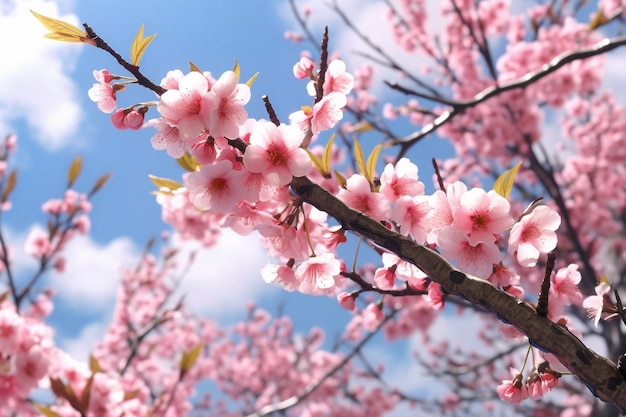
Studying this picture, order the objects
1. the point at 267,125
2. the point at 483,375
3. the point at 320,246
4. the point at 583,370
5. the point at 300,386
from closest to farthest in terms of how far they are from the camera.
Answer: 1. the point at 583,370
2. the point at 267,125
3. the point at 320,246
4. the point at 483,375
5. the point at 300,386

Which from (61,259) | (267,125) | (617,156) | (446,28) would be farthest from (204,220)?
(617,156)

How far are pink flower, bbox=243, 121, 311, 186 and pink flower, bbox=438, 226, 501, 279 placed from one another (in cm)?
31

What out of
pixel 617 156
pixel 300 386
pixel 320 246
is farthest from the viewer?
pixel 300 386

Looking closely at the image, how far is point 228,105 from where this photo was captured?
1058 mm

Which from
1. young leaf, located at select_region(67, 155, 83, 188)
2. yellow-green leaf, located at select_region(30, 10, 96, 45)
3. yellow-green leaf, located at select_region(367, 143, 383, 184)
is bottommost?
yellow-green leaf, located at select_region(367, 143, 383, 184)

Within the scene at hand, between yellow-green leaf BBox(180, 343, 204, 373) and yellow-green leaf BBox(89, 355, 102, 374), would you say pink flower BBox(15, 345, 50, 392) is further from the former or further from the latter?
yellow-green leaf BBox(180, 343, 204, 373)

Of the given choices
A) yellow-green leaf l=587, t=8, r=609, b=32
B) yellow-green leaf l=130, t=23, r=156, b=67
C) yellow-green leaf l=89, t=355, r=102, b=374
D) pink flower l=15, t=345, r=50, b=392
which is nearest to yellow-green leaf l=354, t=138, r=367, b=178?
yellow-green leaf l=130, t=23, r=156, b=67

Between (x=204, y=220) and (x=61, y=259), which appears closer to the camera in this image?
(x=204, y=220)

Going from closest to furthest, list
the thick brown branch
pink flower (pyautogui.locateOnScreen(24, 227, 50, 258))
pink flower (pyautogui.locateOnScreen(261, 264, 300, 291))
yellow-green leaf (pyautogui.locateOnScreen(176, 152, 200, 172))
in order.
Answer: the thick brown branch → pink flower (pyautogui.locateOnScreen(261, 264, 300, 291)) → yellow-green leaf (pyautogui.locateOnScreen(176, 152, 200, 172)) → pink flower (pyautogui.locateOnScreen(24, 227, 50, 258))

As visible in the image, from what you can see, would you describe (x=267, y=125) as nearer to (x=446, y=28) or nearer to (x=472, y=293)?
(x=472, y=293)

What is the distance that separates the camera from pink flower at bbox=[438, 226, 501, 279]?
42.1 inches

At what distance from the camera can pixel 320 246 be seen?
1.30m

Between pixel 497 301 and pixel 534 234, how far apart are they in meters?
0.22

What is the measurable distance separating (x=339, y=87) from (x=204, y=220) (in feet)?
7.69
